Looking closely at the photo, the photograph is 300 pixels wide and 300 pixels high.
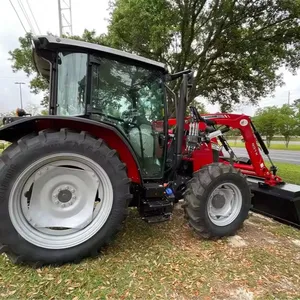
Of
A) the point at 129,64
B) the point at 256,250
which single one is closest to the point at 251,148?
the point at 256,250

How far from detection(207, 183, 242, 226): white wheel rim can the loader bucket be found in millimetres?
783

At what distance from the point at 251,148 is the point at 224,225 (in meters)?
1.34

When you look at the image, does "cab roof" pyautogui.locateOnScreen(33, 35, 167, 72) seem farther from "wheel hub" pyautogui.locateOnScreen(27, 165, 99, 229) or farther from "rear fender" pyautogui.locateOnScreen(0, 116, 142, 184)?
"wheel hub" pyautogui.locateOnScreen(27, 165, 99, 229)

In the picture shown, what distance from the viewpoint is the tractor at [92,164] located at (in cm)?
216

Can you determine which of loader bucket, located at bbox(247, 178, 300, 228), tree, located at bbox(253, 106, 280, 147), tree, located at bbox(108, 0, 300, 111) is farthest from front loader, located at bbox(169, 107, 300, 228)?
tree, located at bbox(253, 106, 280, 147)

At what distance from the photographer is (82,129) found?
2.42m

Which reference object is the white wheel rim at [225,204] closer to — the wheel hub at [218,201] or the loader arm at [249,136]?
the wheel hub at [218,201]

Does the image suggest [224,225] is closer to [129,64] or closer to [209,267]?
[209,267]

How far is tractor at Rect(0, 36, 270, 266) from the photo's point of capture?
2.16m

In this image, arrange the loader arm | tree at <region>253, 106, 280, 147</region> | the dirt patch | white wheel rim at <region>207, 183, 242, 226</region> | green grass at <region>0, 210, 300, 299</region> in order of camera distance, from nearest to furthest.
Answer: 1. green grass at <region>0, 210, 300, 299</region>
2. the dirt patch
3. white wheel rim at <region>207, 183, 242, 226</region>
4. the loader arm
5. tree at <region>253, 106, 280, 147</region>

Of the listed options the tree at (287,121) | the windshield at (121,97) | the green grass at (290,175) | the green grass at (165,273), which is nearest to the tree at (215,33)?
the green grass at (290,175)

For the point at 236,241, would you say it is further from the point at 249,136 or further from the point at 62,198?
the point at 62,198

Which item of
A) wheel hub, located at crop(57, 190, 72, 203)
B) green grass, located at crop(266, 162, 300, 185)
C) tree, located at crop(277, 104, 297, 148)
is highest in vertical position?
tree, located at crop(277, 104, 297, 148)

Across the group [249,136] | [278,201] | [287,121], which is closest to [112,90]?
[249,136]
